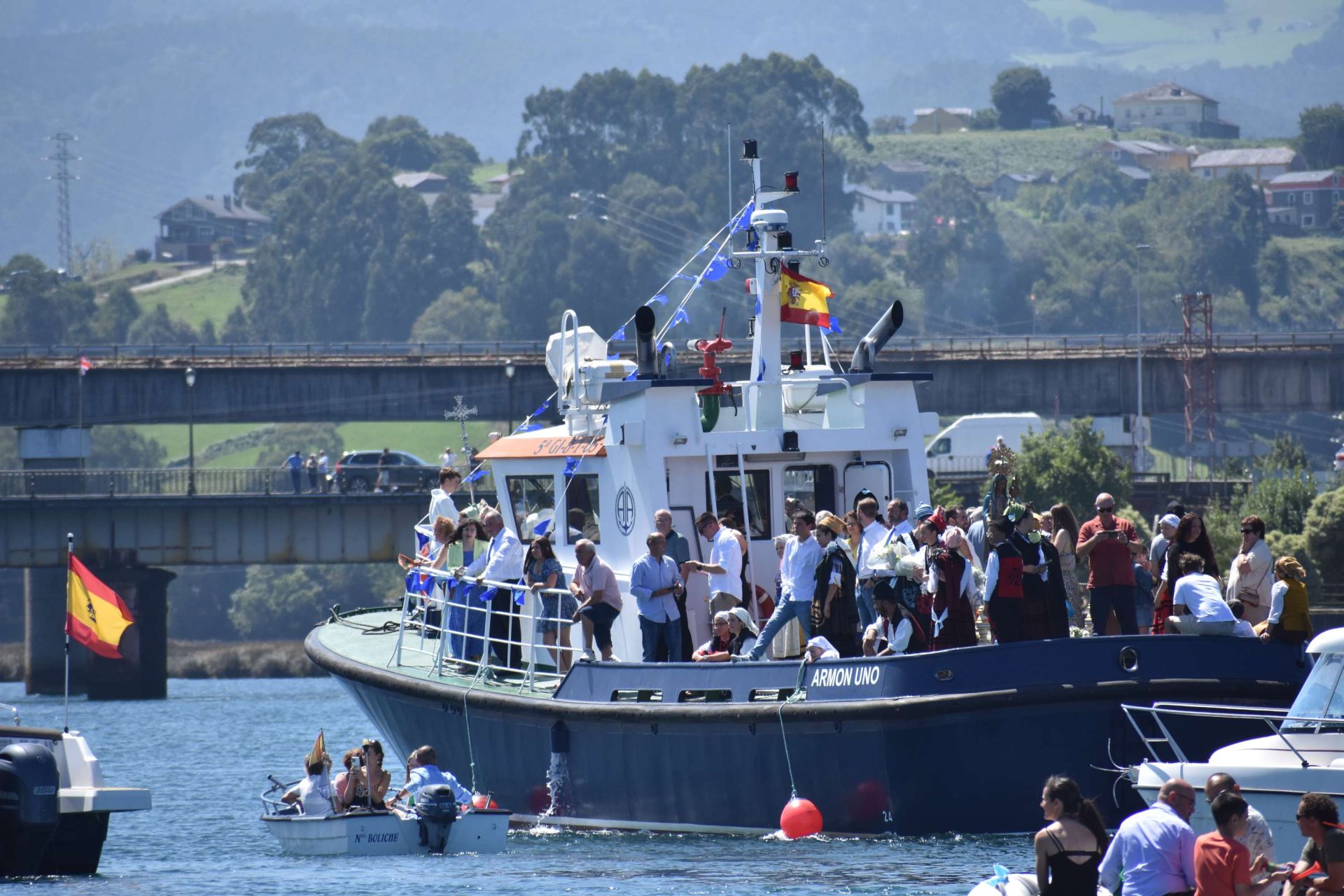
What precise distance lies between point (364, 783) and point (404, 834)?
0.60m

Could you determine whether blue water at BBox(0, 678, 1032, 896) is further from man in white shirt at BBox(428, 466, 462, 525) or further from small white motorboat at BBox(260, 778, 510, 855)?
man in white shirt at BBox(428, 466, 462, 525)

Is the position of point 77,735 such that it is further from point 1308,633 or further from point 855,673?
point 1308,633

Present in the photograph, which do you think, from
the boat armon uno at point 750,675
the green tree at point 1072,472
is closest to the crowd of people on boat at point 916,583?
the boat armon uno at point 750,675

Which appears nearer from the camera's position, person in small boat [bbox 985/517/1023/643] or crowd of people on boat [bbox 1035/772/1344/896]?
crowd of people on boat [bbox 1035/772/1344/896]

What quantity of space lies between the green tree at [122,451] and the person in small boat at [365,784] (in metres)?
101

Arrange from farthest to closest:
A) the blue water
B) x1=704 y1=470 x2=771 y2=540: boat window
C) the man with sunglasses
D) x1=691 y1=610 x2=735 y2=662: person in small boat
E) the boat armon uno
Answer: x1=704 y1=470 x2=771 y2=540: boat window, x1=691 y1=610 x2=735 y2=662: person in small boat, the boat armon uno, the blue water, the man with sunglasses

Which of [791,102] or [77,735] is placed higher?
[791,102]

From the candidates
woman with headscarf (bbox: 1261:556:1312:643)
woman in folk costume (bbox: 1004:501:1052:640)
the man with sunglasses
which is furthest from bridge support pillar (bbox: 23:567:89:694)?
the man with sunglasses

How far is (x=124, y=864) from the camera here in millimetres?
19234

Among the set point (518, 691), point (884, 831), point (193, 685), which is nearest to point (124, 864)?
point (518, 691)

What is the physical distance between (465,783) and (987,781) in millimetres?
6196

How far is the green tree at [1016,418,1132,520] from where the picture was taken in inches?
2232

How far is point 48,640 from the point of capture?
58688mm

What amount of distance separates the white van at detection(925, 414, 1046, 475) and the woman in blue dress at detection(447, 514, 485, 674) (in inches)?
1769
